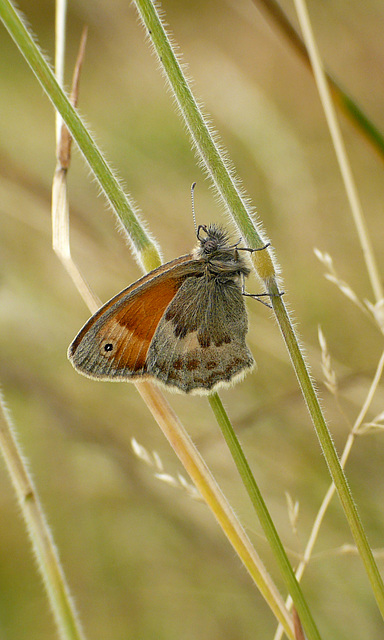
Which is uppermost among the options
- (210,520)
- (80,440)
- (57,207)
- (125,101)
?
(125,101)

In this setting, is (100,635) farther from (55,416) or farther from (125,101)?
(125,101)

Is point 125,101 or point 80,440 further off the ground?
point 125,101

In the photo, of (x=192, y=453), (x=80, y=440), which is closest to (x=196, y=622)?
(x=80, y=440)

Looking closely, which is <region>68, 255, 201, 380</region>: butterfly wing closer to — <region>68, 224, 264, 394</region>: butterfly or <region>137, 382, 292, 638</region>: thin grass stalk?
<region>68, 224, 264, 394</region>: butterfly

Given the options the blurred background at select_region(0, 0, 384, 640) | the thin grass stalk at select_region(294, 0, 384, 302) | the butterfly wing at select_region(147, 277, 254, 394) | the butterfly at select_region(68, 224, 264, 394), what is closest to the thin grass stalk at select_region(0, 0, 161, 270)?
the butterfly at select_region(68, 224, 264, 394)

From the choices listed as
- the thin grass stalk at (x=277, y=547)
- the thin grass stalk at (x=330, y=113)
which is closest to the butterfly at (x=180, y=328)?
the thin grass stalk at (x=277, y=547)

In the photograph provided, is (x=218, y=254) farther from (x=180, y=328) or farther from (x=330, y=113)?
(x=330, y=113)

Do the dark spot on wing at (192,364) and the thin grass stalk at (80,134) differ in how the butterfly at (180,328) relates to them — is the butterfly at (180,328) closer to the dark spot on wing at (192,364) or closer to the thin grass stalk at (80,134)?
the dark spot on wing at (192,364)
